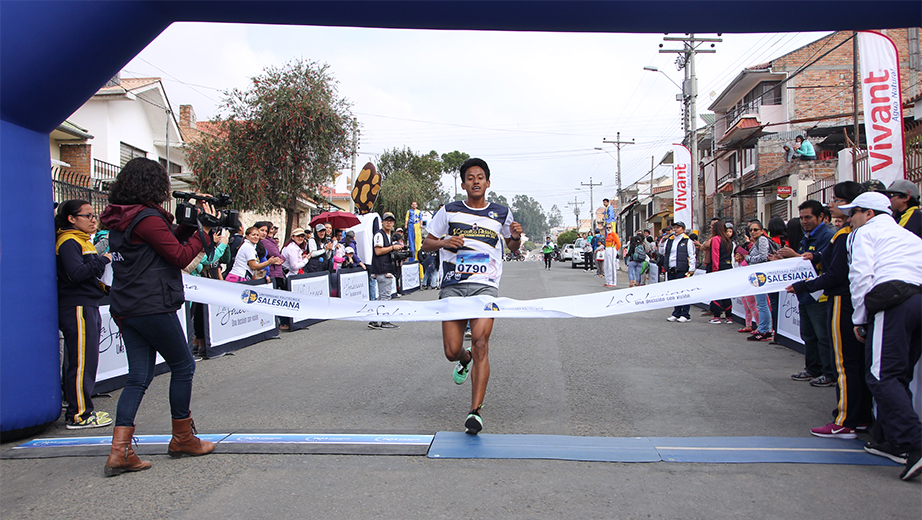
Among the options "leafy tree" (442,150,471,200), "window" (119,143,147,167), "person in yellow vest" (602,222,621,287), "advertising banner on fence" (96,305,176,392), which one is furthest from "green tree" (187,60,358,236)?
"leafy tree" (442,150,471,200)

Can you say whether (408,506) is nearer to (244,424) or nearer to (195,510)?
(195,510)

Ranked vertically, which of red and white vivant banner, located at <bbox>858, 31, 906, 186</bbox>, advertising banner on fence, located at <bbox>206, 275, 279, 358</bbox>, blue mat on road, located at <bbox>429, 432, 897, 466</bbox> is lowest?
blue mat on road, located at <bbox>429, 432, 897, 466</bbox>

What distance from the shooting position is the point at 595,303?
5.12 metres

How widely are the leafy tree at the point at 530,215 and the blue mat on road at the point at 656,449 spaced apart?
15212 cm

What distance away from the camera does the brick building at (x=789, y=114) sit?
24377 millimetres

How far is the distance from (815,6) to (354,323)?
940 cm

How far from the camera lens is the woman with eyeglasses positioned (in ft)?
15.9

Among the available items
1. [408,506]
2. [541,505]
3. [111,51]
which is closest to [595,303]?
[541,505]

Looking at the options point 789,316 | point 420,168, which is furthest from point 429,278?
point 420,168

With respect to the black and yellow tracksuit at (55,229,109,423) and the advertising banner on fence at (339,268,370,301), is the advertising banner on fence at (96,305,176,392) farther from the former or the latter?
the advertising banner on fence at (339,268,370,301)

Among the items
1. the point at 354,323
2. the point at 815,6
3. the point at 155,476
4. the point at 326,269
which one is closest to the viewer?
the point at 155,476

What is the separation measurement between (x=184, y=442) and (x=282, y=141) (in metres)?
18.3

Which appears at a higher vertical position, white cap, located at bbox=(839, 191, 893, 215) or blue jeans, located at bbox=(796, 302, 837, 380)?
white cap, located at bbox=(839, 191, 893, 215)

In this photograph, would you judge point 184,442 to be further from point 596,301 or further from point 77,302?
point 596,301
